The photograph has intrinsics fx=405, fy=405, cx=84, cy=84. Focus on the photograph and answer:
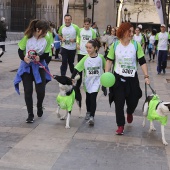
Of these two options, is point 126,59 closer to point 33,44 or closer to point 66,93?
point 66,93

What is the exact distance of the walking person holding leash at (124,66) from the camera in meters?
6.54

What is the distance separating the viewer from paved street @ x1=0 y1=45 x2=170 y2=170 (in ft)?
17.4

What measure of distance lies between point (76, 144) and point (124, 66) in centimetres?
149

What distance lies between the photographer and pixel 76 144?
6.14m

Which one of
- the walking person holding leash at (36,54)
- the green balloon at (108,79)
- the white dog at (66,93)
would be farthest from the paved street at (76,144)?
the green balloon at (108,79)

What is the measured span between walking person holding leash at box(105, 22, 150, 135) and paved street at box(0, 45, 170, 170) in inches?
20.4

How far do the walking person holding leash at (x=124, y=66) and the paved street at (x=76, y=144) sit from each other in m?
0.52

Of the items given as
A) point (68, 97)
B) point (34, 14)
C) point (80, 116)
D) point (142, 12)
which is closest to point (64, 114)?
point (80, 116)

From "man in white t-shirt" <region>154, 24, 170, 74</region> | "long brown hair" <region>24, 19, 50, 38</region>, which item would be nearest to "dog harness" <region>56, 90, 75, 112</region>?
"long brown hair" <region>24, 19, 50, 38</region>

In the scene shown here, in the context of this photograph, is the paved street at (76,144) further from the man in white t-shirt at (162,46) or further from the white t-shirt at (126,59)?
the man in white t-shirt at (162,46)

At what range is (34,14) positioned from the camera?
29156 mm

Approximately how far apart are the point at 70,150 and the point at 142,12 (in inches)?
2722

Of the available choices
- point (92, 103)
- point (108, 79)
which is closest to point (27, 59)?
point (92, 103)

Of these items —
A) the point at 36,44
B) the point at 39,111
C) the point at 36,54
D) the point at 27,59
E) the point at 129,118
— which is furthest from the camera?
the point at 39,111
